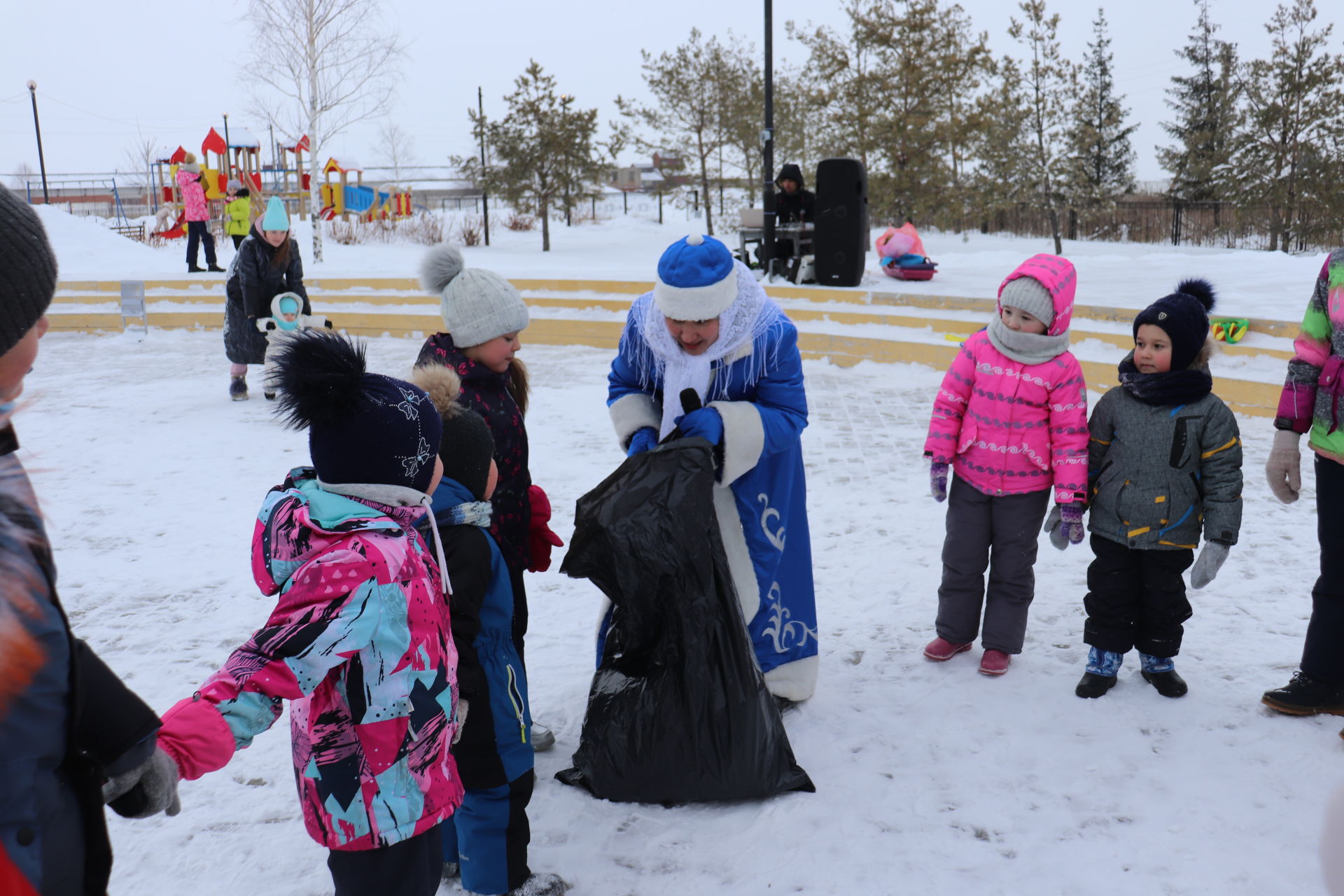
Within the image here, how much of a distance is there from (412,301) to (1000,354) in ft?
36.4

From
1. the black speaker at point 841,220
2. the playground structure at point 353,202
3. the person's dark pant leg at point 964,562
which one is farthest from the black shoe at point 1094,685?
the playground structure at point 353,202

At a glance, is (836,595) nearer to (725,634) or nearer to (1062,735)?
(1062,735)

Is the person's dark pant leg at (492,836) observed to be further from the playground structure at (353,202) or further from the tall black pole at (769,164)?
the playground structure at (353,202)

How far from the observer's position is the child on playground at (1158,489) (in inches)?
Answer: 117

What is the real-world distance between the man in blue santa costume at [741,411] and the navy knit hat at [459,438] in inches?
26.6

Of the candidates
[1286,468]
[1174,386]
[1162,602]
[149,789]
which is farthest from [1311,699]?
[149,789]

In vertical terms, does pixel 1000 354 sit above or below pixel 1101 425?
above

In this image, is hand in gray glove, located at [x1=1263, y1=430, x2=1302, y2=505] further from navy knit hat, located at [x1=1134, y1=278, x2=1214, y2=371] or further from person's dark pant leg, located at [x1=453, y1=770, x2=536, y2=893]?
person's dark pant leg, located at [x1=453, y1=770, x2=536, y2=893]

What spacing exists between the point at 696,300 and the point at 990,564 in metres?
1.58

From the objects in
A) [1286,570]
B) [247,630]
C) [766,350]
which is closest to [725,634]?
[766,350]

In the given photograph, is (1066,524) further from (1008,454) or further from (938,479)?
(938,479)

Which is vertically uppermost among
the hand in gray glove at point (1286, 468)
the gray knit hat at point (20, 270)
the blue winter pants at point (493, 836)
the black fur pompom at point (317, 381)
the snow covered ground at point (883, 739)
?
the gray knit hat at point (20, 270)

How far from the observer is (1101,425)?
124 inches

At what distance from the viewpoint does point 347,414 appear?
161 centimetres
